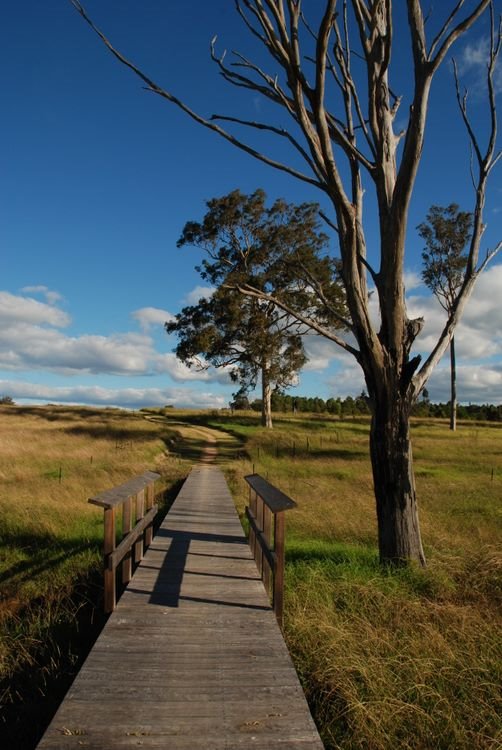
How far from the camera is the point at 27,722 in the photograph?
4.41 metres

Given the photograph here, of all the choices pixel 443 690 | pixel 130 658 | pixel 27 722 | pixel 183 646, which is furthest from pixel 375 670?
pixel 27 722

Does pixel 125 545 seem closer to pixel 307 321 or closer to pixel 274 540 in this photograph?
pixel 274 540

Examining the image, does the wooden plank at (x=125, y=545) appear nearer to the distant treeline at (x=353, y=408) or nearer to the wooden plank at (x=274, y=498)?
the wooden plank at (x=274, y=498)

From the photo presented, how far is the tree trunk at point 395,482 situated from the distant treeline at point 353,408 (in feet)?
169

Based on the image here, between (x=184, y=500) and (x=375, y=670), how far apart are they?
29.6 ft

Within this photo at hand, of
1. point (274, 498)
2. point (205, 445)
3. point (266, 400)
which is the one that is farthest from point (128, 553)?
point (266, 400)

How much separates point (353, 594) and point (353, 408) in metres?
56.8

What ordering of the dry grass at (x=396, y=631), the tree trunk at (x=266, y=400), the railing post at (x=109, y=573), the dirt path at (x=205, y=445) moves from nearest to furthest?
the dry grass at (x=396, y=631)
the railing post at (x=109, y=573)
the dirt path at (x=205, y=445)
the tree trunk at (x=266, y=400)

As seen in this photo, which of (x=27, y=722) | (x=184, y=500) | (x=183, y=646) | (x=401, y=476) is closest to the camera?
(x=27, y=722)

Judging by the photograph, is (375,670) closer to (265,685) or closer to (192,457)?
(265,685)

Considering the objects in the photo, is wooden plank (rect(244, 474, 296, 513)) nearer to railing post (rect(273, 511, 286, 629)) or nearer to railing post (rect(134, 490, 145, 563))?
railing post (rect(273, 511, 286, 629))

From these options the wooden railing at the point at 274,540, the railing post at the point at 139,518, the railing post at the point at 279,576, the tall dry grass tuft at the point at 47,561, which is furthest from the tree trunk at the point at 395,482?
the tall dry grass tuft at the point at 47,561

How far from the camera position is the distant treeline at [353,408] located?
61.6 m

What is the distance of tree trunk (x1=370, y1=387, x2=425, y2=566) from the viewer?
7438mm
